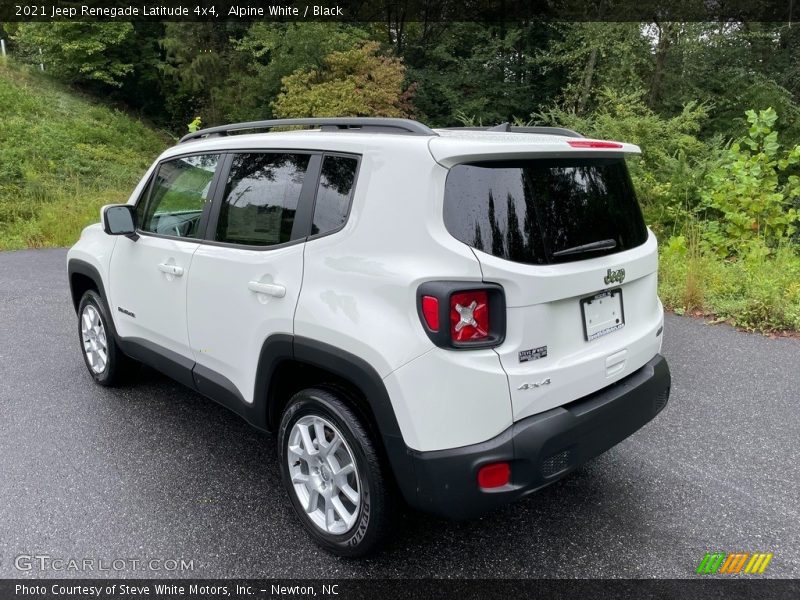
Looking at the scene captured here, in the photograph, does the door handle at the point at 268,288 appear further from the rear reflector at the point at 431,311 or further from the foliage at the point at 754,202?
the foliage at the point at 754,202

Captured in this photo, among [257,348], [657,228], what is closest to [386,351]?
[257,348]

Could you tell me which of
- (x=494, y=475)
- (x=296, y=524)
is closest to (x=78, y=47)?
(x=296, y=524)

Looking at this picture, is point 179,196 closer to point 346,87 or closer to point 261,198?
point 261,198

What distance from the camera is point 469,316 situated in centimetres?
204

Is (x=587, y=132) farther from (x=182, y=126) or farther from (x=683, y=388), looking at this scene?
(x=182, y=126)

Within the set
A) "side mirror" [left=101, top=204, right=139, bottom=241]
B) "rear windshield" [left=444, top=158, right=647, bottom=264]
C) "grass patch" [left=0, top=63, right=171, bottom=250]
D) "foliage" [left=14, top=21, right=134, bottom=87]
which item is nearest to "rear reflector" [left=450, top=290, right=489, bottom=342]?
"rear windshield" [left=444, top=158, right=647, bottom=264]

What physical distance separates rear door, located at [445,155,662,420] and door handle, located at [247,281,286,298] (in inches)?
32.8

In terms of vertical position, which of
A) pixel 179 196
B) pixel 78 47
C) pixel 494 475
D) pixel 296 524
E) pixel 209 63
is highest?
pixel 78 47

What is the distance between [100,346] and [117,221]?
1250 millimetres

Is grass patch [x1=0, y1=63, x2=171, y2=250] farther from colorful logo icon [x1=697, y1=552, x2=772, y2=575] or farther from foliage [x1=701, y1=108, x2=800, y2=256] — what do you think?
colorful logo icon [x1=697, y1=552, x2=772, y2=575]

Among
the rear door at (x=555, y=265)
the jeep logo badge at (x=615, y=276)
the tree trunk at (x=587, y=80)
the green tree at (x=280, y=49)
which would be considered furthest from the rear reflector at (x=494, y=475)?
the green tree at (x=280, y=49)

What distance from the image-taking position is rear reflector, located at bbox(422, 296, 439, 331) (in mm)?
2008

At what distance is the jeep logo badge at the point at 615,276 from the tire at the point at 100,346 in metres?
3.23

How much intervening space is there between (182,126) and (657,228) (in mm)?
27226
